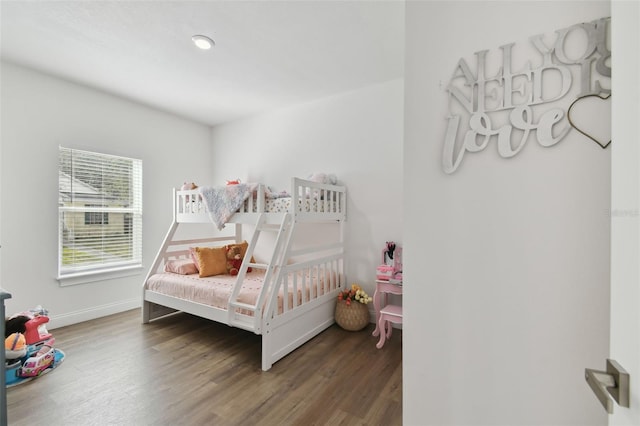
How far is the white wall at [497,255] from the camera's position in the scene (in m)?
0.81

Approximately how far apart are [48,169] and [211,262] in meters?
1.81

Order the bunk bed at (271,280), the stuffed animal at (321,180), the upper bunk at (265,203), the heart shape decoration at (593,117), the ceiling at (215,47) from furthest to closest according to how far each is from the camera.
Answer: the stuffed animal at (321,180)
the upper bunk at (265,203)
the bunk bed at (271,280)
the ceiling at (215,47)
the heart shape decoration at (593,117)

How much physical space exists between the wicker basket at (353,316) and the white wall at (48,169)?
2.52 meters

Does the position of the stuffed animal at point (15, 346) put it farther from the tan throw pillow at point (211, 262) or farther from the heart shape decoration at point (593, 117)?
the heart shape decoration at point (593, 117)

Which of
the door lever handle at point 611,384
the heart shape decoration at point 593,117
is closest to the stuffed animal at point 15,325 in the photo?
the door lever handle at point 611,384

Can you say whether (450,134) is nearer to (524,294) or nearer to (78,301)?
(524,294)

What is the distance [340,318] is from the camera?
2850 millimetres

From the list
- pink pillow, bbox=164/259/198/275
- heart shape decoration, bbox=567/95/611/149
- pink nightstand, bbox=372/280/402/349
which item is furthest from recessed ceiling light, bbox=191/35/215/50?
pink nightstand, bbox=372/280/402/349

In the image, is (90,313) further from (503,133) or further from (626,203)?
(626,203)

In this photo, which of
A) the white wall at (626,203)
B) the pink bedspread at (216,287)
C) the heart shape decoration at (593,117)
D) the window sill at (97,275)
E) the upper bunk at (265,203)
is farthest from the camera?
the window sill at (97,275)

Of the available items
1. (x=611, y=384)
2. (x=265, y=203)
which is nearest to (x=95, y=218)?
(x=265, y=203)

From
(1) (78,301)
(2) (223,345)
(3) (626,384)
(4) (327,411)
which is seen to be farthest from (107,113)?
(3) (626,384)

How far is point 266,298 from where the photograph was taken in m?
2.30

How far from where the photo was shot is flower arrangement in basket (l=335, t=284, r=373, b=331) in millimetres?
2797
